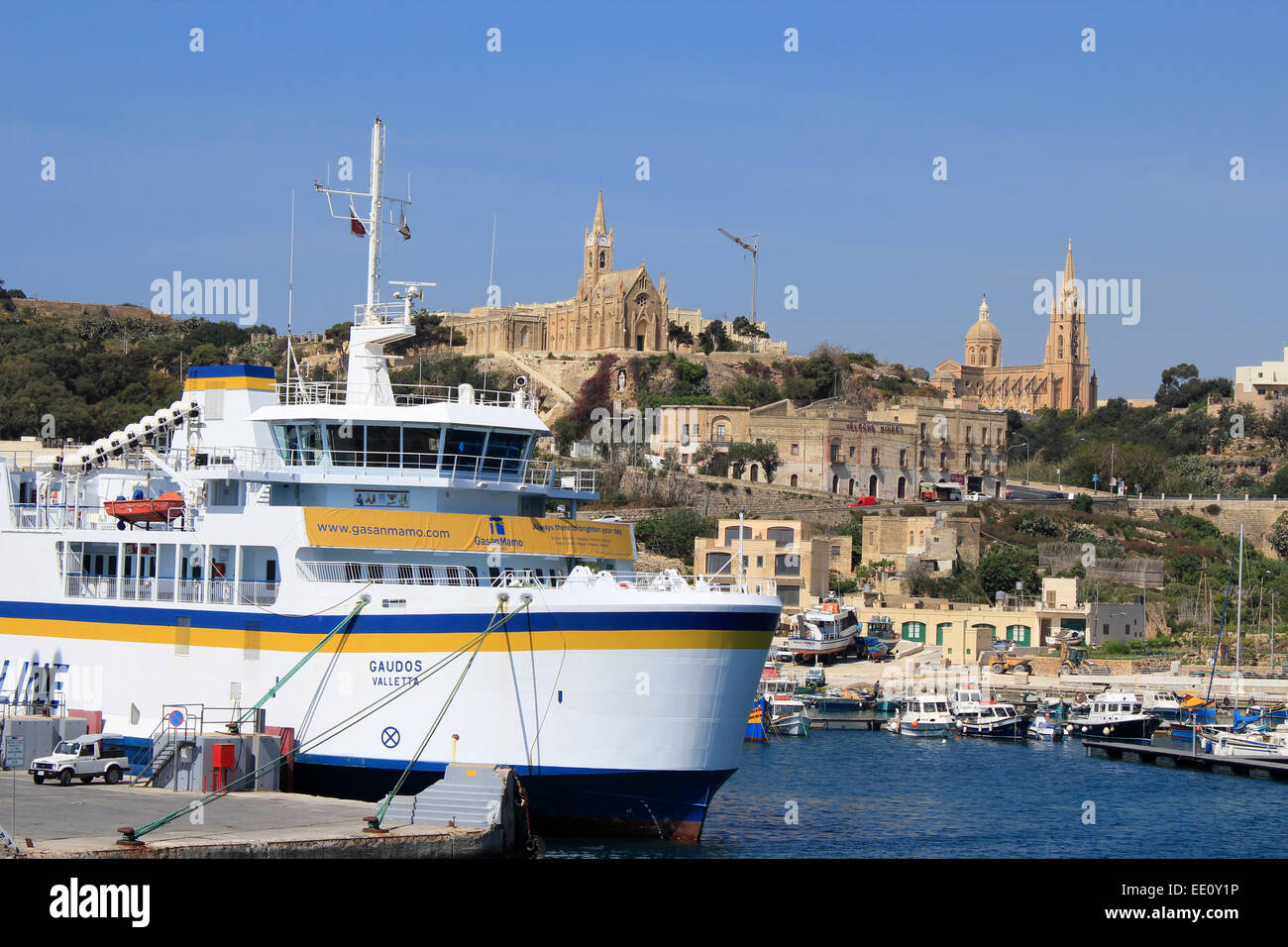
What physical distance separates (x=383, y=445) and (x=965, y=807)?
18.5 m

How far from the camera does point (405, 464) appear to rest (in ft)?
106

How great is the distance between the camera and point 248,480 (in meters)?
33.0

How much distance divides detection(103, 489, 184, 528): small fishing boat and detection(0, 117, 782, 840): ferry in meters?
0.08

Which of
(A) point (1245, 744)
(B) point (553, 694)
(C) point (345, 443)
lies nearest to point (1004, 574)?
(A) point (1245, 744)

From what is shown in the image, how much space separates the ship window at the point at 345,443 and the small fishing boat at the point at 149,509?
4.09 meters

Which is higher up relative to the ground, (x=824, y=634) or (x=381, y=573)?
(x=381, y=573)

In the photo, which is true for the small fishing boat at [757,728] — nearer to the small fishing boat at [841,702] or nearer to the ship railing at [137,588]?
the small fishing boat at [841,702]

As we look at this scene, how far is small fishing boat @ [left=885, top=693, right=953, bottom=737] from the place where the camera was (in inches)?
2392

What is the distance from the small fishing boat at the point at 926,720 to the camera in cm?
6075

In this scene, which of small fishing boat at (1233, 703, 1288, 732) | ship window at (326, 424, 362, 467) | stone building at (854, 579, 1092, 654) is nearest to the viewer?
ship window at (326, 424, 362, 467)

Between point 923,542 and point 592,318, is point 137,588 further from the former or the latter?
point 592,318

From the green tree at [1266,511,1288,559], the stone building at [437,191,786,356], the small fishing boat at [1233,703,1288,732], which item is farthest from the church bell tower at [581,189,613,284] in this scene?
the small fishing boat at [1233,703,1288,732]

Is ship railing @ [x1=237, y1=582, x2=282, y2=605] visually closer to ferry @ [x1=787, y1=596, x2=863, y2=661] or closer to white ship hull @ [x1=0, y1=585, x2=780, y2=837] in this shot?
white ship hull @ [x1=0, y1=585, x2=780, y2=837]
